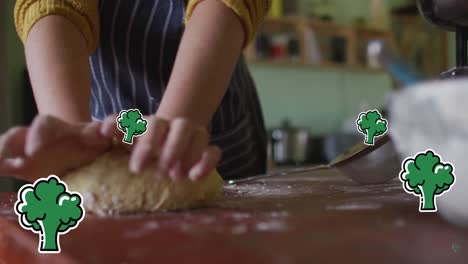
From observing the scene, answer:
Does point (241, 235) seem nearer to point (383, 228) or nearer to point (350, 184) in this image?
point (383, 228)

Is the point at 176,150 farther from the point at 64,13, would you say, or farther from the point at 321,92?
the point at 321,92

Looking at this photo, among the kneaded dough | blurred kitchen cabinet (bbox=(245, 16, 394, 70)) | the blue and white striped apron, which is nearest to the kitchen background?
blurred kitchen cabinet (bbox=(245, 16, 394, 70))

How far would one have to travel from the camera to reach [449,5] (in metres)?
0.38

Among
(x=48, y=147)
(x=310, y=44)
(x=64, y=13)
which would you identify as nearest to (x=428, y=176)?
(x=48, y=147)

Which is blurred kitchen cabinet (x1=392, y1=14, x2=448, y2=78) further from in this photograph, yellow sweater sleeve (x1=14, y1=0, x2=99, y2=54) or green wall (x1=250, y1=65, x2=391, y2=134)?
yellow sweater sleeve (x1=14, y1=0, x2=99, y2=54)

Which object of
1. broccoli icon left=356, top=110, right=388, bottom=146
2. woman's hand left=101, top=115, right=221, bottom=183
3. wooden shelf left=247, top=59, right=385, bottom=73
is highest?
wooden shelf left=247, top=59, right=385, bottom=73

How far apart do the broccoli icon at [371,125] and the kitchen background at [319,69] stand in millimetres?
1826

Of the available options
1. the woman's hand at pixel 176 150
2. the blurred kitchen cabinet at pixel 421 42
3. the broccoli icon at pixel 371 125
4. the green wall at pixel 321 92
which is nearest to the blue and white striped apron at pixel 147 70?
the broccoli icon at pixel 371 125

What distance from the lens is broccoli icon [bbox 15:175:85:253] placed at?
238 mm

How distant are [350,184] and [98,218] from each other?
0.25m

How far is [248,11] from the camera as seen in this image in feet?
1.60

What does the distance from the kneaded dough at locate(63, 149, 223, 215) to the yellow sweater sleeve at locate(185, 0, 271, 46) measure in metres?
0.18

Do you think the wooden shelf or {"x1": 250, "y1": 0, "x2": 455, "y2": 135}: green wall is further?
{"x1": 250, "y1": 0, "x2": 455, "y2": 135}: green wall

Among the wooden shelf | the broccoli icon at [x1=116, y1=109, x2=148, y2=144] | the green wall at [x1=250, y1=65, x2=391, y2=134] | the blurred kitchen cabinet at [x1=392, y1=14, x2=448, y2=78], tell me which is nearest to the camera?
the broccoli icon at [x1=116, y1=109, x2=148, y2=144]
